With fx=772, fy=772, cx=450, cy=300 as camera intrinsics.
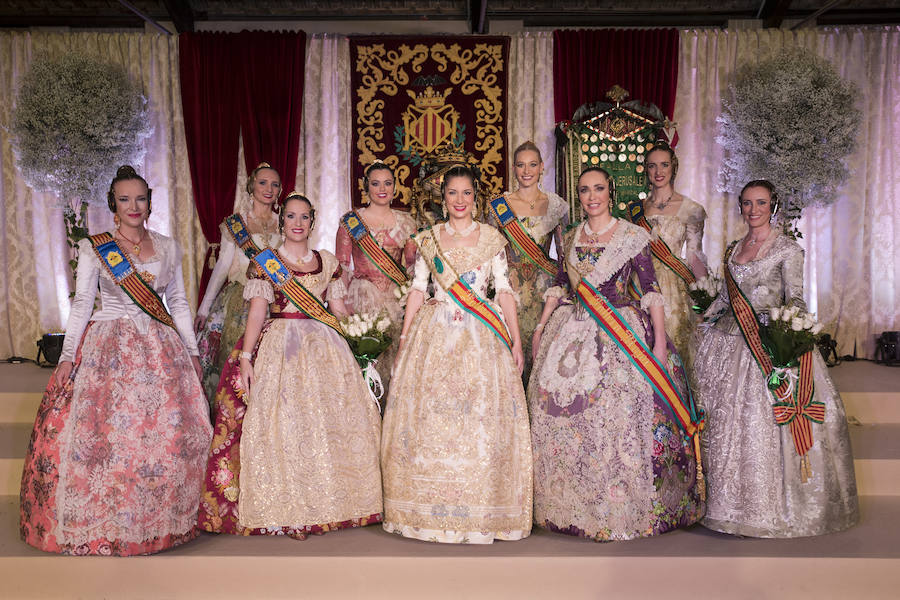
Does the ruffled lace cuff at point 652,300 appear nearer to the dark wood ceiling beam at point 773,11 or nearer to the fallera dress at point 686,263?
the fallera dress at point 686,263

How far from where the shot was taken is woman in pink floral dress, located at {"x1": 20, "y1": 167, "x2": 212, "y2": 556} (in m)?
3.13

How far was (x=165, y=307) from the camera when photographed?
3.52 metres

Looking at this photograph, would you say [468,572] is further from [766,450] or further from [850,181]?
[850,181]

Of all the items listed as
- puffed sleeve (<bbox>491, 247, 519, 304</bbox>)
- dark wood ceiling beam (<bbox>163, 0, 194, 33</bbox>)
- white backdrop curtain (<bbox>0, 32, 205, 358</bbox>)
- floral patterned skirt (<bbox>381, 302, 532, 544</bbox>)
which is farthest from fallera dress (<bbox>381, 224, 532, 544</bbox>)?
dark wood ceiling beam (<bbox>163, 0, 194, 33</bbox>)

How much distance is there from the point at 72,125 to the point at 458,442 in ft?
13.6

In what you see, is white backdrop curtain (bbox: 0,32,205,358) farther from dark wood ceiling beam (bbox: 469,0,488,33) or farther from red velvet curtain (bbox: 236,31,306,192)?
dark wood ceiling beam (bbox: 469,0,488,33)

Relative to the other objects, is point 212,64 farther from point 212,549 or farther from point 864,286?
point 864,286

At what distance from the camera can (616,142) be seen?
6113mm

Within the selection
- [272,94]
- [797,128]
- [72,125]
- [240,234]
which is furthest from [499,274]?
[72,125]

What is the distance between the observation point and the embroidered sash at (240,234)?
4305mm

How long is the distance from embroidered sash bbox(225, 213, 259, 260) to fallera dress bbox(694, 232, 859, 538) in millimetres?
2498

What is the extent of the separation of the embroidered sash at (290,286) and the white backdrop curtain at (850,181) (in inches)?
166

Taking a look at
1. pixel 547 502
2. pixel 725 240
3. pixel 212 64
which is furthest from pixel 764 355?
pixel 212 64

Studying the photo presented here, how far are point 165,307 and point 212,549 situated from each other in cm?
109
